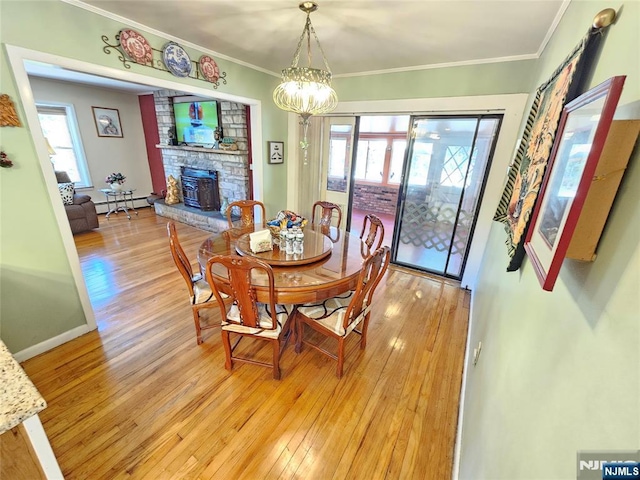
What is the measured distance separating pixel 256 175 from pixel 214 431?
10.0 feet

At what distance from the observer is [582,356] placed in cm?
53

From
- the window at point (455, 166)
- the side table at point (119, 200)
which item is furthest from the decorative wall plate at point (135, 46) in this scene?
the side table at point (119, 200)

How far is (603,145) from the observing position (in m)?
0.51

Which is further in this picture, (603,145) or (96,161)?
(96,161)

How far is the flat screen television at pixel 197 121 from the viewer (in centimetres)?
476

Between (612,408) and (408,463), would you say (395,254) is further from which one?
(612,408)

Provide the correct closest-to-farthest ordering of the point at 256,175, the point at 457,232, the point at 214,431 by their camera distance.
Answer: the point at 214,431, the point at 457,232, the point at 256,175

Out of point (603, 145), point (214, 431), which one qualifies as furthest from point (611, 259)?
point (214, 431)

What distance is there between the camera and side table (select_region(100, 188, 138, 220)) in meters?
5.53

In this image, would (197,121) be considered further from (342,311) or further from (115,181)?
(342,311)

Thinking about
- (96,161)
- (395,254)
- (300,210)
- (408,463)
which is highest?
(96,161)

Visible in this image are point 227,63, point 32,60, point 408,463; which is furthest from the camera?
point 227,63

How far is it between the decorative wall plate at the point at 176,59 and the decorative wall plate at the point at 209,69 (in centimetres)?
15

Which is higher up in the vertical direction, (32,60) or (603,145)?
(32,60)
